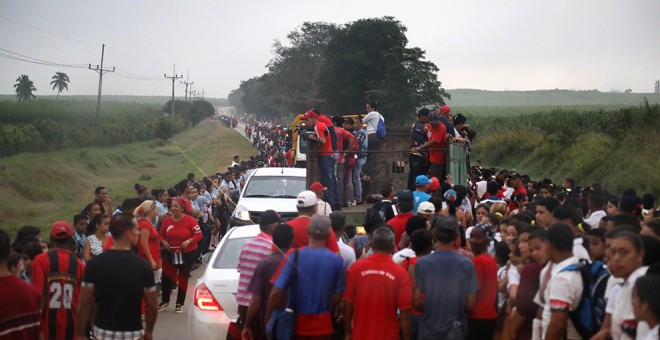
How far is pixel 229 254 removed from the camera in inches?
386

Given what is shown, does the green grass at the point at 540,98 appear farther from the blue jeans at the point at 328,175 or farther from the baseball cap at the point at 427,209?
the baseball cap at the point at 427,209

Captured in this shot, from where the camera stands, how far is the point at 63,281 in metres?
7.87

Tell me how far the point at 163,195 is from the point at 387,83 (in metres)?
43.7

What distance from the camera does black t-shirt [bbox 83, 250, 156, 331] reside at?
695 cm

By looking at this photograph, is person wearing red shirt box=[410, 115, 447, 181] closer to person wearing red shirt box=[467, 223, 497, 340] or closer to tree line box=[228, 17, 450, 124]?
person wearing red shirt box=[467, 223, 497, 340]

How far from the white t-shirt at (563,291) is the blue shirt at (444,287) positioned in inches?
30.6

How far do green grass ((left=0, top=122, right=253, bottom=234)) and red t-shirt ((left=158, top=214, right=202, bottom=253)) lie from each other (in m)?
14.9

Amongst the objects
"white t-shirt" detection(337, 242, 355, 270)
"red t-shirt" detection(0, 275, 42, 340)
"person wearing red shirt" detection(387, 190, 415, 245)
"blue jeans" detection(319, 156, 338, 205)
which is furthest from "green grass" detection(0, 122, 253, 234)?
"red t-shirt" detection(0, 275, 42, 340)

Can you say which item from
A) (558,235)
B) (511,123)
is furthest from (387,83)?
(558,235)

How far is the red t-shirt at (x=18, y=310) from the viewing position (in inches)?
247

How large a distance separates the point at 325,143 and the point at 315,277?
6.73m

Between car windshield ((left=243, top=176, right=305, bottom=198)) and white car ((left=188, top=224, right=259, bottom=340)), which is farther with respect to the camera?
car windshield ((left=243, top=176, right=305, bottom=198))

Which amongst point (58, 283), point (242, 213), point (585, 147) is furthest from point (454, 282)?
point (585, 147)

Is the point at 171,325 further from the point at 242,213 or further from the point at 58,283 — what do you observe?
the point at 242,213
